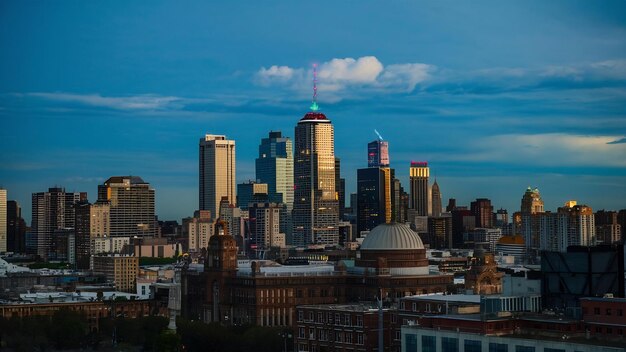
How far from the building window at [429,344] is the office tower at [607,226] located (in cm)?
11639

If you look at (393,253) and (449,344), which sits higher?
(393,253)

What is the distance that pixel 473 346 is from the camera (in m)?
47.5

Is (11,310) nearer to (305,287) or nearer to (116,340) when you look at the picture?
(116,340)

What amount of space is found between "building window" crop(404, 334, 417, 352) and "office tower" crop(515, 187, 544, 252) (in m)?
126

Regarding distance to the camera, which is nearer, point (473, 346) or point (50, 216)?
point (473, 346)

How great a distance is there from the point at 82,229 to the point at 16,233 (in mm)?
13186

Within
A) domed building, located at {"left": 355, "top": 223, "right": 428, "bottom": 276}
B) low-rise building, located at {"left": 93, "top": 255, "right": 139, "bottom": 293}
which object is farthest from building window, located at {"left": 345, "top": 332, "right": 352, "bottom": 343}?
low-rise building, located at {"left": 93, "top": 255, "right": 139, "bottom": 293}

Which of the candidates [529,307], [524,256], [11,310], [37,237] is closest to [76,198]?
[37,237]

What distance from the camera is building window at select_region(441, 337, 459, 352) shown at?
48.2 metres

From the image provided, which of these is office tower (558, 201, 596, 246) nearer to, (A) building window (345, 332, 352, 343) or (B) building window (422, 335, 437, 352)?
(A) building window (345, 332, 352, 343)

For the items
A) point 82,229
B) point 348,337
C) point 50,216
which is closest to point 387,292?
point 348,337

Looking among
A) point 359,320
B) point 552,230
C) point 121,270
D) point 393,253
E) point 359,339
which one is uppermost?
point 552,230

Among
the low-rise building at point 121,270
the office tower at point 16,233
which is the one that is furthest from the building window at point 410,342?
the office tower at point 16,233

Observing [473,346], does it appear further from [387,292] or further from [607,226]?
[607,226]
